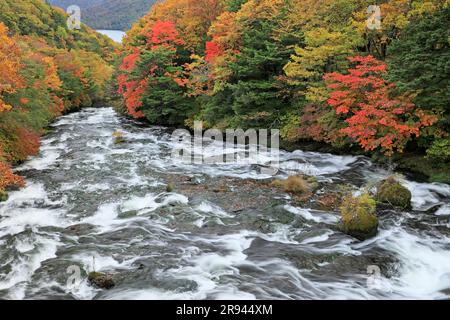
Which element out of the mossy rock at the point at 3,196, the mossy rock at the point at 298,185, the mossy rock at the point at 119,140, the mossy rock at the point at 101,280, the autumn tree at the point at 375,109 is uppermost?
the autumn tree at the point at 375,109

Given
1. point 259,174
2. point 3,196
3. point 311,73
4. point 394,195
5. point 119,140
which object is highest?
point 311,73

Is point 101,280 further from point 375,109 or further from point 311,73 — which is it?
point 311,73

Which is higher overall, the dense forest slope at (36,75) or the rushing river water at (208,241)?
the dense forest slope at (36,75)

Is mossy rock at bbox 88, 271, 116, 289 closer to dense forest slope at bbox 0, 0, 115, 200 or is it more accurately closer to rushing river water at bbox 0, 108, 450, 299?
rushing river water at bbox 0, 108, 450, 299

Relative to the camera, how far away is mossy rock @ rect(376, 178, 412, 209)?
43.9ft

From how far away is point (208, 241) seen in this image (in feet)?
37.3

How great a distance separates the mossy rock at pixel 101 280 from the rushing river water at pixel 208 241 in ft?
0.52

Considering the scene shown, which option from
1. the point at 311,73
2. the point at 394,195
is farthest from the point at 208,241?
A: the point at 311,73

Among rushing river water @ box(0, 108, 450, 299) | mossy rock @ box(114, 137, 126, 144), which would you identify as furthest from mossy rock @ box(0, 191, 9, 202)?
mossy rock @ box(114, 137, 126, 144)

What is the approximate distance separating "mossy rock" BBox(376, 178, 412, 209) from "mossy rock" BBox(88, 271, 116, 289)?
9309 mm

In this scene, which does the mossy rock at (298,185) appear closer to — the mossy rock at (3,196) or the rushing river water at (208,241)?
the rushing river water at (208,241)

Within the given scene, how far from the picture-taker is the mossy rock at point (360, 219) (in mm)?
11359

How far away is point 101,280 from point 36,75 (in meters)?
21.4

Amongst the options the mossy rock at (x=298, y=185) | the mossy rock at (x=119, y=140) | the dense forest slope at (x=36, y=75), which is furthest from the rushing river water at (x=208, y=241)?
the mossy rock at (x=119, y=140)
